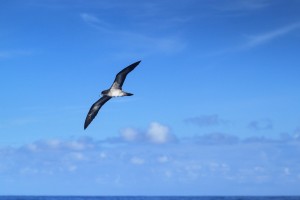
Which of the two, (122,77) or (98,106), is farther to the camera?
(98,106)

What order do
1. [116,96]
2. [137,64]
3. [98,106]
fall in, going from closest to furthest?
[137,64], [116,96], [98,106]

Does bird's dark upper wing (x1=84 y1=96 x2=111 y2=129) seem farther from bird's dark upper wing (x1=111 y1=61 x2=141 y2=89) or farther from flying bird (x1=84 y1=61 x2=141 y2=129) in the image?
bird's dark upper wing (x1=111 y1=61 x2=141 y2=89)

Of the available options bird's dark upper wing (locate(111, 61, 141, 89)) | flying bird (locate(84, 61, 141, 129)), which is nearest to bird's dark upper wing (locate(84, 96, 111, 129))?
flying bird (locate(84, 61, 141, 129))

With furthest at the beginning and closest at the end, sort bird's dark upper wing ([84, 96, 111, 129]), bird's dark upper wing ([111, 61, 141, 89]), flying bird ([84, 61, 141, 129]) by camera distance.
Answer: bird's dark upper wing ([84, 96, 111, 129])
flying bird ([84, 61, 141, 129])
bird's dark upper wing ([111, 61, 141, 89])

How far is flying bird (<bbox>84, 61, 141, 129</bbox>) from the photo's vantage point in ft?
74.0

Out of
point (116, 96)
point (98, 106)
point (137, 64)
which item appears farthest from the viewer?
point (98, 106)

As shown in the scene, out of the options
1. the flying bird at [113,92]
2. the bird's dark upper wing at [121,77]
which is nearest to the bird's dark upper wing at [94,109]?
the flying bird at [113,92]

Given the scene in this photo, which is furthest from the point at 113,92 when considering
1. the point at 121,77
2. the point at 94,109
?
the point at 94,109

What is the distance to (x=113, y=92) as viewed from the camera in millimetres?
23281

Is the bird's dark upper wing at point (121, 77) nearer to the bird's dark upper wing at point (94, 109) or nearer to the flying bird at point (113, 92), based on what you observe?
the flying bird at point (113, 92)

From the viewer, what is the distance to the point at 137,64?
21.6 m

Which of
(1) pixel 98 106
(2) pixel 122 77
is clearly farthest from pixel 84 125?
(2) pixel 122 77

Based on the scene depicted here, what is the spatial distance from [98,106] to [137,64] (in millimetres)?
4805

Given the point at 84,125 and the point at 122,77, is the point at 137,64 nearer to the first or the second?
the point at 122,77
